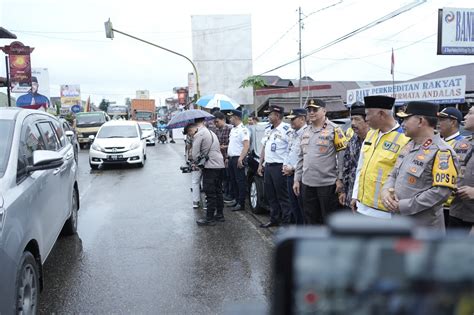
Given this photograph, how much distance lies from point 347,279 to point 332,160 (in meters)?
3.98

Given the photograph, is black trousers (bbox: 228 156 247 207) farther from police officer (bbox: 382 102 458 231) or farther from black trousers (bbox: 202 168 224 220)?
police officer (bbox: 382 102 458 231)

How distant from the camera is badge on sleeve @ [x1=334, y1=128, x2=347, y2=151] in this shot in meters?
4.64

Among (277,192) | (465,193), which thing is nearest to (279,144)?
(277,192)

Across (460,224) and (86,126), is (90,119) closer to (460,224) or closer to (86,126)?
(86,126)

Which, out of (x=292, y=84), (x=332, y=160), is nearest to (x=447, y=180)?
(x=332, y=160)

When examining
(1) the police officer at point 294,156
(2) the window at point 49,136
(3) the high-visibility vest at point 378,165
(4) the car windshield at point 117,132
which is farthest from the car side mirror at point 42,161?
(4) the car windshield at point 117,132

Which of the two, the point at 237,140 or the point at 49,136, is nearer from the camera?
the point at 49,136

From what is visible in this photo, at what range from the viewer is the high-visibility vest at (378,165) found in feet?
11.1

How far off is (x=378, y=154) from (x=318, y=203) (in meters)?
1.58

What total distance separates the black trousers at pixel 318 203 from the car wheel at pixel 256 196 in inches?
73.2

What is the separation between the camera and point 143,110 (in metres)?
43.3

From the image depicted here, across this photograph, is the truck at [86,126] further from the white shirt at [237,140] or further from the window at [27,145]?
the window at [27,145]

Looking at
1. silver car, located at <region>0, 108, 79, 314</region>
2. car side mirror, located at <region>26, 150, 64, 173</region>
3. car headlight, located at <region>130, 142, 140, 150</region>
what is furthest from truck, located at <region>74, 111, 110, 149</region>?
car side mirror, located at <region>26, 150, 64, 173</region>

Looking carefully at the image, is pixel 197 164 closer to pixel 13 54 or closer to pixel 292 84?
pixel 13 54
